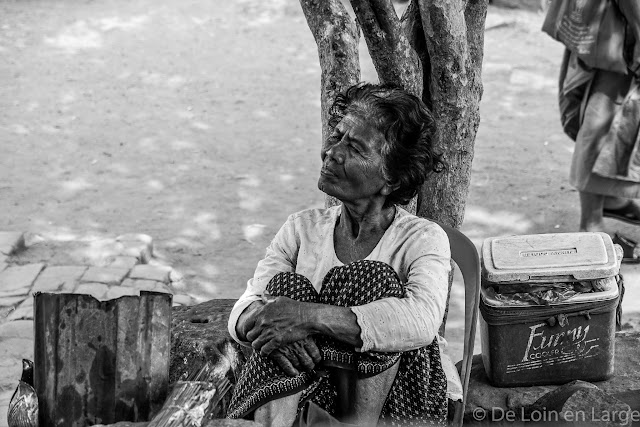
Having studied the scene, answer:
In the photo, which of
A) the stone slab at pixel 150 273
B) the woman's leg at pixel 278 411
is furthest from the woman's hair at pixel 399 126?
the stone slab at pixel 150 273

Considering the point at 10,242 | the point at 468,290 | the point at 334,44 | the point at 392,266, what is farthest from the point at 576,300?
the point at 10,242

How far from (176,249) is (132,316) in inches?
121

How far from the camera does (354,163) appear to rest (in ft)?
9.70

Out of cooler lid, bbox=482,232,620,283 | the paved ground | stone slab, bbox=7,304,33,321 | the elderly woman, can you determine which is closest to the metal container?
cooler lid, bbox=482,232,620,283

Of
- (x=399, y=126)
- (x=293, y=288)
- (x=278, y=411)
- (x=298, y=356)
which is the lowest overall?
(x=278, y=411)

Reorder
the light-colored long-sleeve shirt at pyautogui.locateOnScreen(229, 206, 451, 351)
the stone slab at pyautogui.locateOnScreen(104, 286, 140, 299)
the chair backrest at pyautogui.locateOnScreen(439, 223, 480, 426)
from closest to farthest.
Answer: the light-colored long-sleeve shirt at pyautogui.locateOnScreen(229, 206, 451, 351)
the chair backrest at pyautogui.locateOnScreen(439, 223, 480, 426)
the stone slab at pyautogui.locateOnScreen(104, 286, 140, 299)

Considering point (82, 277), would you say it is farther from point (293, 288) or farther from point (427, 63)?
point (293, 288)

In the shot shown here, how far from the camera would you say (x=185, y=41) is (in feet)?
34.0

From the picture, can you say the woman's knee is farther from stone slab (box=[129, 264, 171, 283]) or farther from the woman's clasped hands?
stone slab (box=[129, 264, 171, 283])

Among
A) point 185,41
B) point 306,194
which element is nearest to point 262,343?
point 306,194

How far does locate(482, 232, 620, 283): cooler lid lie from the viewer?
3.34 m

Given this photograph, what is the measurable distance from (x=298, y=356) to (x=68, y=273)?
10.1 ft

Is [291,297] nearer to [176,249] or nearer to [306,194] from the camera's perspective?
[176,249]

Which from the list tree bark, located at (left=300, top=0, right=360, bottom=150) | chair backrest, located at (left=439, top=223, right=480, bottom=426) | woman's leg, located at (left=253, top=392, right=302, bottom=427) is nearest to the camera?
woman's leg, located at (left=253, top=392, right=302, bottom=427)
